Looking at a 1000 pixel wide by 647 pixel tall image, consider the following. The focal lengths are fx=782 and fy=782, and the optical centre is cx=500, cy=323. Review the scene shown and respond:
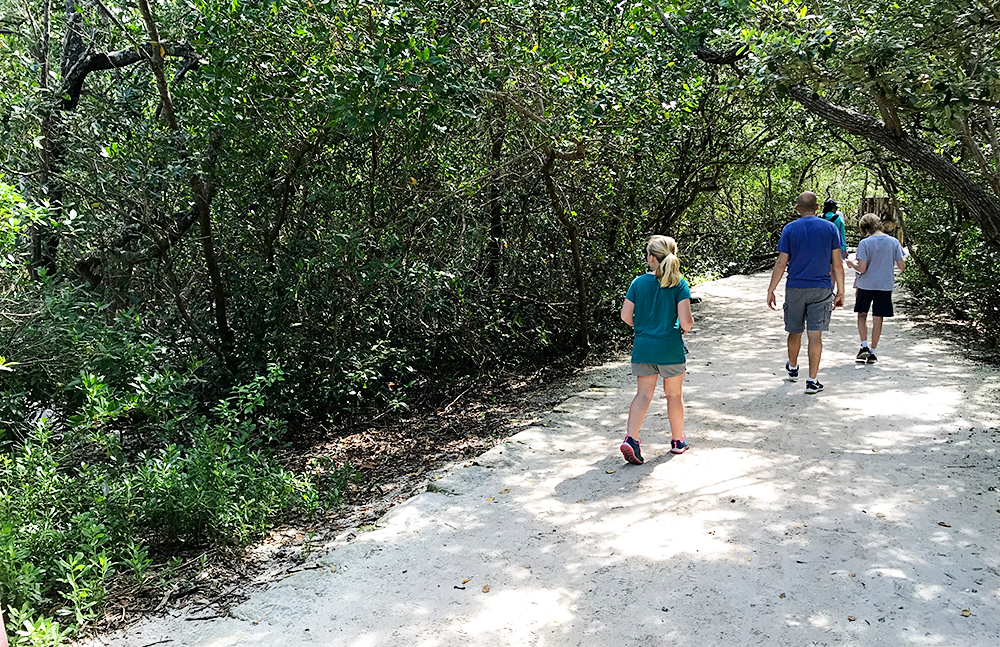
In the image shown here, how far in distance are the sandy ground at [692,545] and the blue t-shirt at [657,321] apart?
864 mm

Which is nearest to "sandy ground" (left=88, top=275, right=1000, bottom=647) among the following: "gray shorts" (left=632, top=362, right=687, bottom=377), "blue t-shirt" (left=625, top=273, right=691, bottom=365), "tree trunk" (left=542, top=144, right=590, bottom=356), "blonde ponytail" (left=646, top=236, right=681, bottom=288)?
"gray shorts" (left=632, top=362, right=687, bottom=377)

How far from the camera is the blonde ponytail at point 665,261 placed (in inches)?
229

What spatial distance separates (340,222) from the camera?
7246mm

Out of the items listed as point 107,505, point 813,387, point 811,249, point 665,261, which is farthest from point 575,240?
point 107,505

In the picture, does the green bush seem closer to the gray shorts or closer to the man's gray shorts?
the gray shorts

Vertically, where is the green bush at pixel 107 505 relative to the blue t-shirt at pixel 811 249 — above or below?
below

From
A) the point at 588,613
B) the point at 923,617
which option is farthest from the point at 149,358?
the point at 923,617

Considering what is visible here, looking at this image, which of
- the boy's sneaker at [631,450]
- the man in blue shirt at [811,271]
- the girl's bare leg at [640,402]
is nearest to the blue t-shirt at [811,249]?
the man in blue shirt at [811,271]

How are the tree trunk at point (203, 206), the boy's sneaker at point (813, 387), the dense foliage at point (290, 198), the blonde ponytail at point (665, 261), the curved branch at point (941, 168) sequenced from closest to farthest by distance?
the dense foliage at point (290, 198), the blonde ponytail at point (665, 261), the tree trunk at point (203, 206), the curved branch at point (941, 168), the boy's sneaker at point (813, 387)

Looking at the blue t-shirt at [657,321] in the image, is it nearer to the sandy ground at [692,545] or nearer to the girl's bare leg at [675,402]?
the girl's bare leg at [675,402]

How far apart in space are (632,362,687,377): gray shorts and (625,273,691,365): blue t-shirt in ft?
0.12

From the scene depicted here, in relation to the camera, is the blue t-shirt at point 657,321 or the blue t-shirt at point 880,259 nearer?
the blue t-shirt at point 657,321

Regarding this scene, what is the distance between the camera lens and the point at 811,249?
7605 millimetres

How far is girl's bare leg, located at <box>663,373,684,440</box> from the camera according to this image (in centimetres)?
596
